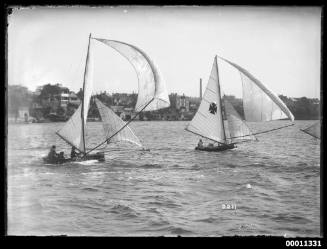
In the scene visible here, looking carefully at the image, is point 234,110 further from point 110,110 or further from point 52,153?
point 52,153

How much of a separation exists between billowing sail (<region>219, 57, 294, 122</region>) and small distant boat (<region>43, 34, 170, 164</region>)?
937 millimetres

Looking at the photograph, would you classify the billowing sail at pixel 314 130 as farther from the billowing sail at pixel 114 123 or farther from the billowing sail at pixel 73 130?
the billowing sail at pixel 73 130

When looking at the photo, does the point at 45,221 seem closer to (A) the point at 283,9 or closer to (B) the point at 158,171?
(B) the point at 158,171

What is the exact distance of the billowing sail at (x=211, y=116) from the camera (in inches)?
206

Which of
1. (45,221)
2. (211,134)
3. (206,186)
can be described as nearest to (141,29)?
(211,134)

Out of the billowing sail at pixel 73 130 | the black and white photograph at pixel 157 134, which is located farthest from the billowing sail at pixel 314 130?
the billowing sail at pixel 73 130

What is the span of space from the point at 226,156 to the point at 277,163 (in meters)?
0.64

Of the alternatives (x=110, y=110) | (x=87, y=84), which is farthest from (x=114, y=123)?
(x=87, y=84)

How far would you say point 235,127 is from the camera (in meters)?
5.40

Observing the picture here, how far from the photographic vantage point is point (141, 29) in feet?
16.7

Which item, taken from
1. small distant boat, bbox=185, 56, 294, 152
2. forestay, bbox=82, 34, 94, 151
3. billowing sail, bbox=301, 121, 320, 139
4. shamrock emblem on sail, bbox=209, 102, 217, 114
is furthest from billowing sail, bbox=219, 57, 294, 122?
forestay, bbox=82, 34, 94, 151

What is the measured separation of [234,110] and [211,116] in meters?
0.33

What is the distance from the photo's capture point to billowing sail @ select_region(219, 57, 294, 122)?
519 cm

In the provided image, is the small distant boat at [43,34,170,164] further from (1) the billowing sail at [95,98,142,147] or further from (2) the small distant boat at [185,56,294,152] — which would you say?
(2) the small distant boat at [185,56,294,152]
